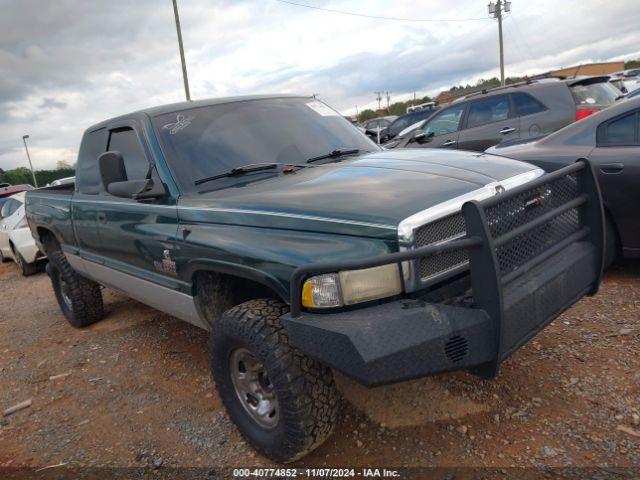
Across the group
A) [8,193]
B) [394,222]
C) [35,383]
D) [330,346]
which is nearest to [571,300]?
[394,222]

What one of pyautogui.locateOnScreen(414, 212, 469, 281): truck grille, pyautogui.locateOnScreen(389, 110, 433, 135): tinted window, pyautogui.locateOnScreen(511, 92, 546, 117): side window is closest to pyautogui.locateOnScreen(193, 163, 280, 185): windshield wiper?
pyautogui.locateOnScreen(414, 212, 469, 281): truck grille

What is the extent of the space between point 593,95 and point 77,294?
278 inches

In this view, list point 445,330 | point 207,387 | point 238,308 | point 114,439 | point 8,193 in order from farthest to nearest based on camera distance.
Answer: point 8,193, point 207,387, point 114,439, point 238,308, point 445,330

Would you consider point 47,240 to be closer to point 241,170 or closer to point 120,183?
point 120,183

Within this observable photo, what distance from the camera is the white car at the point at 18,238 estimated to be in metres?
8.12

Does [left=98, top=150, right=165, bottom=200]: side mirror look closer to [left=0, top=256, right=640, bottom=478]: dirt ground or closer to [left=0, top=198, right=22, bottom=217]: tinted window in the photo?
[left=0, top=256, right=640, bottom=478]: dirt ground

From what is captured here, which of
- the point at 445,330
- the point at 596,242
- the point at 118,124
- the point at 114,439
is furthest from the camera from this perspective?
the point at 118,124

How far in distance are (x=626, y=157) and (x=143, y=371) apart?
13.4 ft

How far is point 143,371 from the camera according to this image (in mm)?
3852

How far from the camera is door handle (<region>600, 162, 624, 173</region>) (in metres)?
3.82

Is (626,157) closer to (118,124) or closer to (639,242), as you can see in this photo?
(639,242)

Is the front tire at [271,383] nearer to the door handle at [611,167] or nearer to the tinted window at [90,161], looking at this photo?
the tinted window at [90,161]

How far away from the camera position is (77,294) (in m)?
4.89

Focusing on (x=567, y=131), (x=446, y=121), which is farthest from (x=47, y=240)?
(x=446, y=121)
